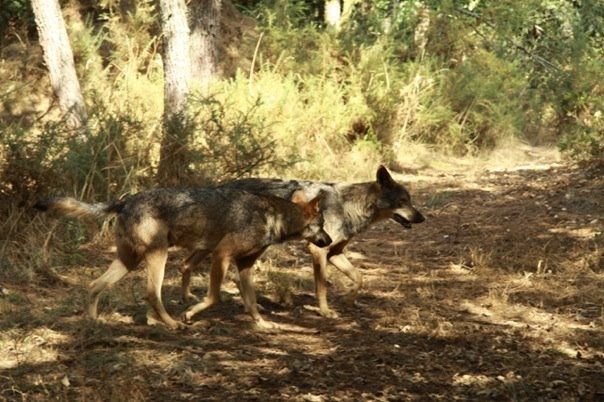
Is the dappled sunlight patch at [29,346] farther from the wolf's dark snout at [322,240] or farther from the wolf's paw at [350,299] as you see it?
the wolf's paw at [350,299]

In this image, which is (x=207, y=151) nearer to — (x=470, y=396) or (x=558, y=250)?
(x=558, y=250)

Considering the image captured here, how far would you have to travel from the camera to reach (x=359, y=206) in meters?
8.95

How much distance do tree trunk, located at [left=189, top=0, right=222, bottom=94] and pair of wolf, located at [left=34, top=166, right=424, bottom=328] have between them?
317 inches

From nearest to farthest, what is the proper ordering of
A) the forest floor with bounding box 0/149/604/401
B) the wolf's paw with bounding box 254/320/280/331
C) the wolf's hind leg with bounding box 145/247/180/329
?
1. the forest floor with bounding box 0/149/604/401
2. the wolf's hind leg with bounding box 145/247/180/329
3. the wolf's paw with bounding box 254/320/280/331

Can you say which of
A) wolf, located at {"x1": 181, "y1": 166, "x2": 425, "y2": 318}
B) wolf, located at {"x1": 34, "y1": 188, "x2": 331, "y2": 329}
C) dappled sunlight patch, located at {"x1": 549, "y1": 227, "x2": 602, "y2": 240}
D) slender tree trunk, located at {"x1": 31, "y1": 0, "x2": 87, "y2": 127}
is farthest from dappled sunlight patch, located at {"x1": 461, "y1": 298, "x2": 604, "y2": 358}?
slender tree trunk, located at {"x1": 31, "y1": 0, "x2": 87, "y2": 127}

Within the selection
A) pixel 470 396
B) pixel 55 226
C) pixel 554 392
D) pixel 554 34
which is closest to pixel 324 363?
pixel 470 396

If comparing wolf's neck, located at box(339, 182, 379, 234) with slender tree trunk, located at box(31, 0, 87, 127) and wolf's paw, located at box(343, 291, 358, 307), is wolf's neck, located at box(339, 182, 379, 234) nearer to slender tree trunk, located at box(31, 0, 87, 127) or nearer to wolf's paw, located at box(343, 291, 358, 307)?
wolf's paw, located at box(343, 291, 358, 307)

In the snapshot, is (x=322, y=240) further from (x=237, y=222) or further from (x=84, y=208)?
(x=84, y=208)

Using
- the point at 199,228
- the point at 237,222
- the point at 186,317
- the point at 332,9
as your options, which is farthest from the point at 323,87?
the point at 186,317

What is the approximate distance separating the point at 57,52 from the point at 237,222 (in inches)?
284

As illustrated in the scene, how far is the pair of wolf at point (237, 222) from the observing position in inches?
291

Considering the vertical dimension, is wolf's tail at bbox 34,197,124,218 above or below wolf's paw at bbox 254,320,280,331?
above

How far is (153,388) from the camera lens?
6.00 meters

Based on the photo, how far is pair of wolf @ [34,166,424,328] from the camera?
7.39 m
